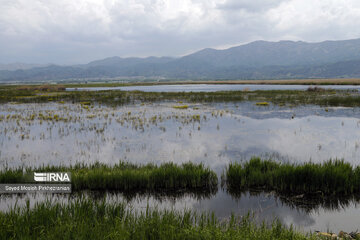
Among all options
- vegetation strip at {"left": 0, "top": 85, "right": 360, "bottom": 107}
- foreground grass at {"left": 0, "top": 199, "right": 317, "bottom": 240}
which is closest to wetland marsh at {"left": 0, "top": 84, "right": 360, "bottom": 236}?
foreground grass at {"left": 0, "top": 199, "right": 317, "bottom": 240}

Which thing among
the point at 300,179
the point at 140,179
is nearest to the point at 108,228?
the point at 140,179

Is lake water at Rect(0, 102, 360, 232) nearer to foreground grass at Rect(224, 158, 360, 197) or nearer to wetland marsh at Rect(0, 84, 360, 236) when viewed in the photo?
wetland marsh at Rect(0, 84, 360, 236)

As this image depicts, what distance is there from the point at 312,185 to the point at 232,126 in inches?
481

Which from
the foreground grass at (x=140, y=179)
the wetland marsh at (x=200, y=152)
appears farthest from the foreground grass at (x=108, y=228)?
the foreground grass at (x=140, y=179)

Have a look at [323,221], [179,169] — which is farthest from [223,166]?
[323,221]

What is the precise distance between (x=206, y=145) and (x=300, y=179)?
6.92m

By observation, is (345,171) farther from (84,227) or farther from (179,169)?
(84,227)

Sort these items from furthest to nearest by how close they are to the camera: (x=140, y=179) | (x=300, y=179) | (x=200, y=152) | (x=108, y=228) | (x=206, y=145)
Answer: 1. (x=206, y=145)
2. (x=200, y=152)
3. (x=140, y=179)
4. (x=300, y=179)
5. (x=108, y=228)

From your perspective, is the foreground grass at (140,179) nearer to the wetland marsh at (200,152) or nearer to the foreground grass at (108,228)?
the wetland marsh at (200,152)

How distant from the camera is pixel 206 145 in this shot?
15.6m

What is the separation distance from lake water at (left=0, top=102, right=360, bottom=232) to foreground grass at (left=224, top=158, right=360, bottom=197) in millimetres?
731

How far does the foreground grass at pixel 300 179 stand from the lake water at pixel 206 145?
2.40 ft

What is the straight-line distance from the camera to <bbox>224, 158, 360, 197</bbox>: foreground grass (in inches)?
357

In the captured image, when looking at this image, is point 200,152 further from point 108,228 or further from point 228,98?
point 228,98
